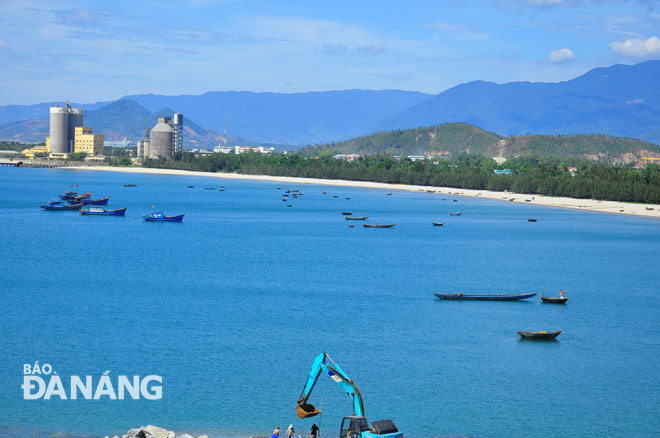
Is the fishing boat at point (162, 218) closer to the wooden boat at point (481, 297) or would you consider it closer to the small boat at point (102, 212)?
the small boat at point (102, 212)

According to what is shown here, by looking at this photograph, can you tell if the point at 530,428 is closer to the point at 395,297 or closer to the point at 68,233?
the point at 395,297

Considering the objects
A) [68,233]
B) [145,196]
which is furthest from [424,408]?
[145,196]

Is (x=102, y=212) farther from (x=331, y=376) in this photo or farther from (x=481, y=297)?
(x=331, y=376)

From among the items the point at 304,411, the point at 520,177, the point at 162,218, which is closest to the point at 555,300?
the point at 304,411

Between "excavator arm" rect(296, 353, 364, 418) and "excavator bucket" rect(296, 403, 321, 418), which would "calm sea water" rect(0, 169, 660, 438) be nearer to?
"excavator bucket" rect(296, 403, 321, 418)

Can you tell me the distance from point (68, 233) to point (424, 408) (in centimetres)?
5360

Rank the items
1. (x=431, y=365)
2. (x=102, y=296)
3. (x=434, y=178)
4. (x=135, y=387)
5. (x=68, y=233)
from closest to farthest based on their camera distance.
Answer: (x=135, y=387) < (x=431, y=365) < (x=102, y=296) < (x=68, y=233) < (x=434, y=178)

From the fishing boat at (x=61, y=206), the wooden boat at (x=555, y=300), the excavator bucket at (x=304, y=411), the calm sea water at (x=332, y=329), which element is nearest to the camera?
the excavator bucket at (x=304, y=411)

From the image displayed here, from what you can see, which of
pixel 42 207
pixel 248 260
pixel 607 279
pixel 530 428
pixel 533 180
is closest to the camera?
pixel 530 428

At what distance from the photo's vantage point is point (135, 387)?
1033 inches

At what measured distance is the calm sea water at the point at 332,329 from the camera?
963 inches

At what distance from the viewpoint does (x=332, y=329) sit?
113 feet

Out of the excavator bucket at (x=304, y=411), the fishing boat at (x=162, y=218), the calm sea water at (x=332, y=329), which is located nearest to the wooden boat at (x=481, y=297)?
the calm sea water at (x=332, y=329)

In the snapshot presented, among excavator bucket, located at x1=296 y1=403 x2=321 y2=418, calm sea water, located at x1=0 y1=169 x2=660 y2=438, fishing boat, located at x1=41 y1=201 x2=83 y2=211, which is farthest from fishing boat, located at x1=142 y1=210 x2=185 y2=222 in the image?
excavator bucket, located at x1=296 y1=403 x2=321 y2=418
